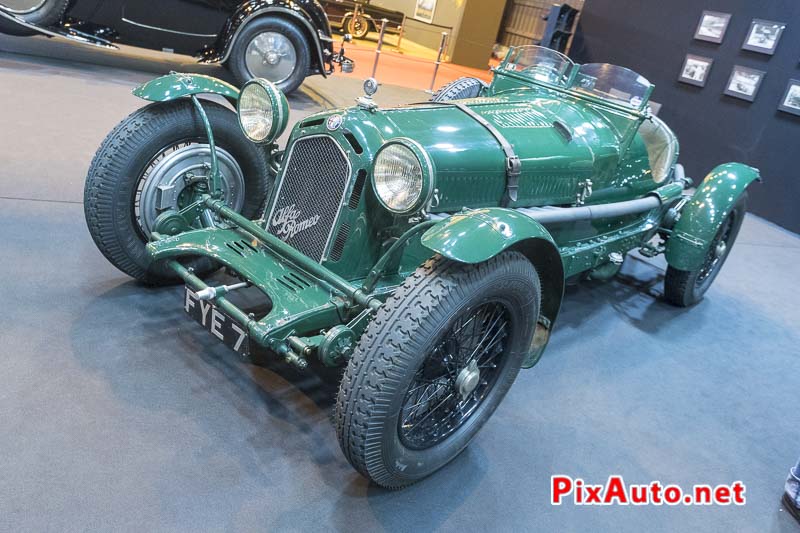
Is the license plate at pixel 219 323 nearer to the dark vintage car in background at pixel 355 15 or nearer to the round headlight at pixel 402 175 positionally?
the round headlight at pixel 402 175

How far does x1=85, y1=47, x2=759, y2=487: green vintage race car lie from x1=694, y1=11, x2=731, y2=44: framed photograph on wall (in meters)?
4.72

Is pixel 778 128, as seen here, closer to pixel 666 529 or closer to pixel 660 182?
pixel 660 182

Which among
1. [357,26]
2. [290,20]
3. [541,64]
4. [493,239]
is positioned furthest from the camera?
[357,26]

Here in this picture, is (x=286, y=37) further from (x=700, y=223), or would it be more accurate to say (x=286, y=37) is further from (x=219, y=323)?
(x=219, y=323)

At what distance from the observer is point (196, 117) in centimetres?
302

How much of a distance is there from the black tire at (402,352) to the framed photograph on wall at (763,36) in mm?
6796

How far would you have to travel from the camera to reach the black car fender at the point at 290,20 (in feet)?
22.0

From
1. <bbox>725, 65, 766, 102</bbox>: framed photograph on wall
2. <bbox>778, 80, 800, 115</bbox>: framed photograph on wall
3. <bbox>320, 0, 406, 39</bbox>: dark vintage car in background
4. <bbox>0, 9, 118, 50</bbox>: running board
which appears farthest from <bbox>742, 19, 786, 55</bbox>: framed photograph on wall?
<bbox>320, 0, 406, 39</bbox>: dark vintage car in background

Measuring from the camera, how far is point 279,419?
2455 millimetres

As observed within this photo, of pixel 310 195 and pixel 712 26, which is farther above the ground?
pixel 712 26

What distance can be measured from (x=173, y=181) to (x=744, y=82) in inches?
287

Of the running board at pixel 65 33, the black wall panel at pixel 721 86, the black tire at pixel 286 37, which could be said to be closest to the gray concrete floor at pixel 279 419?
the running board at pixel 65 33

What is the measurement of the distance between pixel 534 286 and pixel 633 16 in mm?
7828

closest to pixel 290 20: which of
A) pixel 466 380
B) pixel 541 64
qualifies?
pixel 541 64
